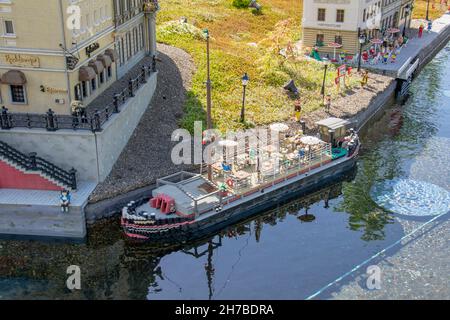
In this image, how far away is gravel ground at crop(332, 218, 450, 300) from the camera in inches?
1087

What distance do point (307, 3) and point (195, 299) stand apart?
4577 centimetres

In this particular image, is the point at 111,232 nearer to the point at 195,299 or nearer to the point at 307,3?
the point at 195,299

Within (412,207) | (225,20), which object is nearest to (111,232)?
(412,207)

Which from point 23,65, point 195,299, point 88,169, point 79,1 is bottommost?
point 195,299

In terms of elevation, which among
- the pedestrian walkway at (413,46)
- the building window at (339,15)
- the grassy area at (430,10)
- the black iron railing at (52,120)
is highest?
the building window at (339,15)

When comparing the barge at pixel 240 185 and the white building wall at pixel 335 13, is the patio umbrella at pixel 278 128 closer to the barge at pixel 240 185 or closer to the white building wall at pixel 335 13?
the barge at pixel 240 185

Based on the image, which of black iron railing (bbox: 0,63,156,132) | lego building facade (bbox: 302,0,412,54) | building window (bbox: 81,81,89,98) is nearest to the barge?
black iron railing (bbox: 0,63,156,132)

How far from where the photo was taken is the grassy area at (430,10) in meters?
98.0

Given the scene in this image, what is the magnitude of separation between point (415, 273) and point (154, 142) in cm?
1951

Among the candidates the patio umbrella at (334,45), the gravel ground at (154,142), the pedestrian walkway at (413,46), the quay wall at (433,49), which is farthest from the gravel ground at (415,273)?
the quay wall at (433,49)

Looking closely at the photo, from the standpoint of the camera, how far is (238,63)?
5725 cm

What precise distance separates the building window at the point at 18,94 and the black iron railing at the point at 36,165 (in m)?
3.89

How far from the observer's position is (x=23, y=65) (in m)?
34.3

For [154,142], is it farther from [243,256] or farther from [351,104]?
[351,104]
